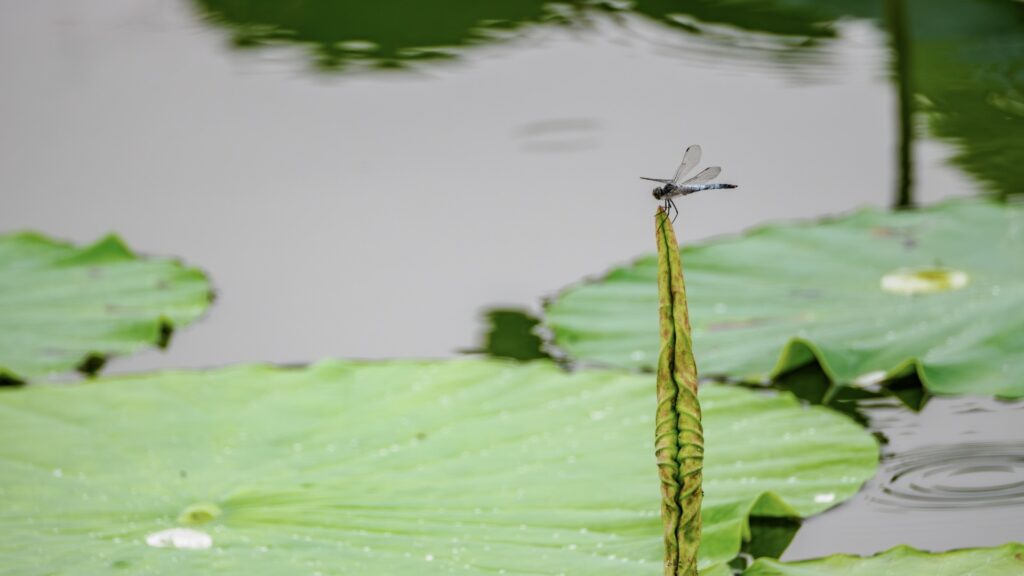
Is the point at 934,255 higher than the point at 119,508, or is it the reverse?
the point at 934,255

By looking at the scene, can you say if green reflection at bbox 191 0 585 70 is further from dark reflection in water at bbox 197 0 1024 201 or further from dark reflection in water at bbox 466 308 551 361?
dark reflection in water at bbox 466 308 551 361

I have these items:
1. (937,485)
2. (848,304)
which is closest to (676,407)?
(937,485)

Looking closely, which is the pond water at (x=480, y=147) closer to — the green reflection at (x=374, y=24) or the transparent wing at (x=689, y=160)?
the green reflection at (x=374, y=24)

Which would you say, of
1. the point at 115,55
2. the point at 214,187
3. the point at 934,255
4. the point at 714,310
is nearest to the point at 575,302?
the point at 714,310

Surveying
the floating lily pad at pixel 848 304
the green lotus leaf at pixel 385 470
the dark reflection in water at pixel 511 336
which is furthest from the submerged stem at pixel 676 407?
the dark reflection in water at pixel 511 336

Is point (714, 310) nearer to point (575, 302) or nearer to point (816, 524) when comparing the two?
point (575, 302)

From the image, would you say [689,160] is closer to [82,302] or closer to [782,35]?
[82,302]
